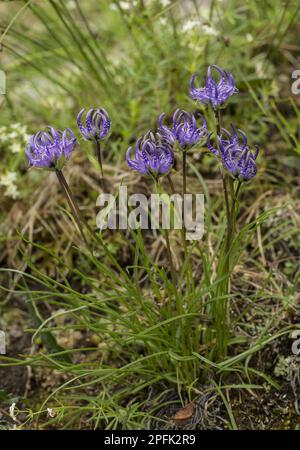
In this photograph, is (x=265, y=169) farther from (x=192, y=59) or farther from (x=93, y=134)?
(x=93, y=134)

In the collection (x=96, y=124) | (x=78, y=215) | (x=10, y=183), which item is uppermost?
(x=96, y=124)

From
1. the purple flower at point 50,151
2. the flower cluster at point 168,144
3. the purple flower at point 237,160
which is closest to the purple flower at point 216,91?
the flower cluster at point 168,144

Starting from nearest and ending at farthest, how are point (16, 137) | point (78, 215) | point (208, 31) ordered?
point (78, 215) → point (208, 31) → point (16, 137)

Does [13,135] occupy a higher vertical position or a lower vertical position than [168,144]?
higher

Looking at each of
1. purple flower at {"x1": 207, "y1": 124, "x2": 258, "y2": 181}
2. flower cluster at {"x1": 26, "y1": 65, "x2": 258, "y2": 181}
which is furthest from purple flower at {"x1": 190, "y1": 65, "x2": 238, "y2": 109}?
purple flower at {"x1": 207, "y1": 124, "x2": 258, "y2": 181}

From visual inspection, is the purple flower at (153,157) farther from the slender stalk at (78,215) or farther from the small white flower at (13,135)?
the small white flower at (13,135)

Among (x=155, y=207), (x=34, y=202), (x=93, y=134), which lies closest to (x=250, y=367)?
(x=155, y=207)

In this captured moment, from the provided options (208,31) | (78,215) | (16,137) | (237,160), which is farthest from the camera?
(16,137)

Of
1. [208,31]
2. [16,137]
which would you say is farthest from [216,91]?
A: [16,137]

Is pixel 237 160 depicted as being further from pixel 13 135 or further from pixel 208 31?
pixel 13 135
